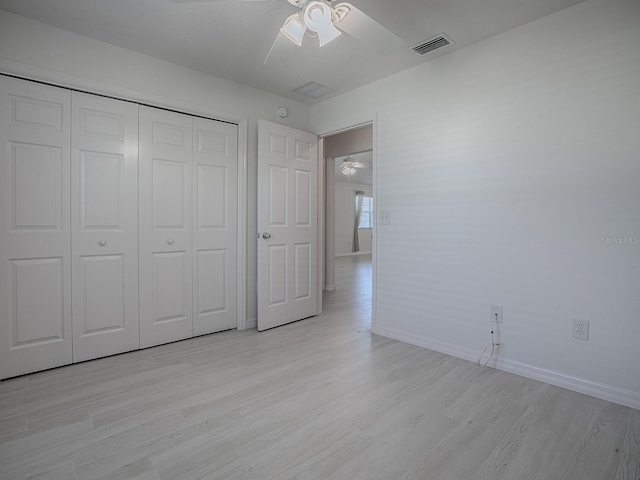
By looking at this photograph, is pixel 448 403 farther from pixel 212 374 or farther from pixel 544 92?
pixel 544 92

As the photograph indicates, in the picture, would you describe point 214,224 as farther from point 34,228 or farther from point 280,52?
point 280,52

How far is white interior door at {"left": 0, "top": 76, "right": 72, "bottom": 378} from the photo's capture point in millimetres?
2154

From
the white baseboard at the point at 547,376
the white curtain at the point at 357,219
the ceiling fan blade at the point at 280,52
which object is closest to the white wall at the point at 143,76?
the ceiling fan blade at the point at 280,52

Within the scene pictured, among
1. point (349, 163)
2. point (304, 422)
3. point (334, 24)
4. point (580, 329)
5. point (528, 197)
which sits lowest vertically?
point (304, 422)

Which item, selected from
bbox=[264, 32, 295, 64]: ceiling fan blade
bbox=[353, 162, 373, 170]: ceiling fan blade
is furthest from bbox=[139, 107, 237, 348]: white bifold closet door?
bbox=[353, 162, 373, 170]: ceiling fan blade

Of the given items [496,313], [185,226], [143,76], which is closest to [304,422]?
[496,313]

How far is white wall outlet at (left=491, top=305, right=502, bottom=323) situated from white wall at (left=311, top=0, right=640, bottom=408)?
4 cm

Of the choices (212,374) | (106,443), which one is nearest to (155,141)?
(212,374)

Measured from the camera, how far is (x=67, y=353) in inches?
93.7

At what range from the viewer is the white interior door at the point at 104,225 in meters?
2.41

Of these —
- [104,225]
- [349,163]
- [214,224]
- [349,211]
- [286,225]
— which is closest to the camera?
[104,225]

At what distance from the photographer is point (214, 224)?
3.10 metres

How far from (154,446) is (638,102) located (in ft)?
10.2

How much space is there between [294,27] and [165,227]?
188 centimetres
